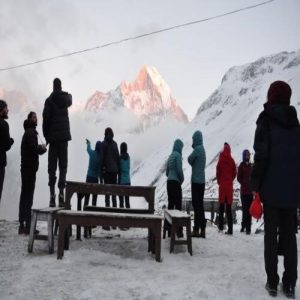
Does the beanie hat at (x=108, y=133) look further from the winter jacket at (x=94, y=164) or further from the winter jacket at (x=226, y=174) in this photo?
the winter jacket at (x=226, y=174)

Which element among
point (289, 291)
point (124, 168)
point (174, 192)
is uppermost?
point (124, 168)

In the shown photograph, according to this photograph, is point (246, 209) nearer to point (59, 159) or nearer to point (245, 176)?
point (245, 176)

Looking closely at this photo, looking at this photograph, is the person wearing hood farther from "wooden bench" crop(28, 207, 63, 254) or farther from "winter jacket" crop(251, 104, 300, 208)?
"winter jacket" crop(251, 104, 300, 208)

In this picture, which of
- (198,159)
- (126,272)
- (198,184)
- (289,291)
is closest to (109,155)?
(198,159)

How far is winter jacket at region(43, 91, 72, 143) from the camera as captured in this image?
7.81m

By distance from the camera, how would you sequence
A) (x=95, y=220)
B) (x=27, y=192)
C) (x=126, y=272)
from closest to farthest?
(x=126, y=272) < (x=95, y=220) < (x=27, y=192)

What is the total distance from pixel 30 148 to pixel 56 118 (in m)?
0.89

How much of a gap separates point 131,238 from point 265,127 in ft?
14.6

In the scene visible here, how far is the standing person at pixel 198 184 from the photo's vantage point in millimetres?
9070

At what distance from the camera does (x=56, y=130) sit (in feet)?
25.7

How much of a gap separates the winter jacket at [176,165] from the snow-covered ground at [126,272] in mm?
1822

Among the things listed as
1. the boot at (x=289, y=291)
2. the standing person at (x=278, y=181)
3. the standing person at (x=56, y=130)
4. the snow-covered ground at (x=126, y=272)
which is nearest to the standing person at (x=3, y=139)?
the standing person at (x=56, y=130)

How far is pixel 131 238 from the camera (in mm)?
8430

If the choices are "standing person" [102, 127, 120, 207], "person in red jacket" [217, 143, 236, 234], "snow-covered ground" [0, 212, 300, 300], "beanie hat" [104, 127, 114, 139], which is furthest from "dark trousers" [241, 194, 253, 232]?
"beanie hat" [104, 127, 114, 139]
